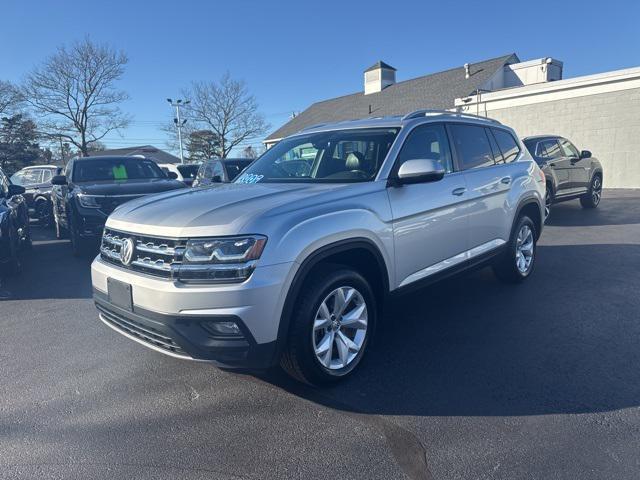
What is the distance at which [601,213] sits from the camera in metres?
11.0

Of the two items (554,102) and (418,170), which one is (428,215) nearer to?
(418,170)

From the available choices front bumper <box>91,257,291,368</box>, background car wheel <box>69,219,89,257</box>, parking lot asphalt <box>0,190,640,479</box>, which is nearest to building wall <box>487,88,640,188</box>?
parking lot asphalt <box>0,190,640,479</box>

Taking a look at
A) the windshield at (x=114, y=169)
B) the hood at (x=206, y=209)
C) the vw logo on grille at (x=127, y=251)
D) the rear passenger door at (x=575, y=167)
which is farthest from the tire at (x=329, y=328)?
the rear passenger door at (x=575, y=167)

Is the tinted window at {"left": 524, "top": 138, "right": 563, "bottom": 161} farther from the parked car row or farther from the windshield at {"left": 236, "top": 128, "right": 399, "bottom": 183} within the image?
the windshield at {"left": 236, "top": 128, "right": 399, "bottom": 183}

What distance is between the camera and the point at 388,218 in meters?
3.42

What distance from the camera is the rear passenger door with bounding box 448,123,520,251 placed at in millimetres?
4422

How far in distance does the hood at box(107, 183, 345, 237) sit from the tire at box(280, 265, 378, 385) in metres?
0.59

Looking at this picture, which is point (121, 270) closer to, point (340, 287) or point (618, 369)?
point (340, 287)

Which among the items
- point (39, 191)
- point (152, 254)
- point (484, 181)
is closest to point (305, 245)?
point (152, 254)

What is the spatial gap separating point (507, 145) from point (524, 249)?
1.26 m

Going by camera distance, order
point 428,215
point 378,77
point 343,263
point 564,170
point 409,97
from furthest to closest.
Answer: point 378,77 < point 409,97 < point 564,170 < point 428,215 < point 343,263

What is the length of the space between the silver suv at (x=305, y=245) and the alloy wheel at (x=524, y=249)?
893mm

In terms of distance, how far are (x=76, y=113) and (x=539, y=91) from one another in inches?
1338

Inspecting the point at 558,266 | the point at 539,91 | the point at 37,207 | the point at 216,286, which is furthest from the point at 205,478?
the point at 539,91
